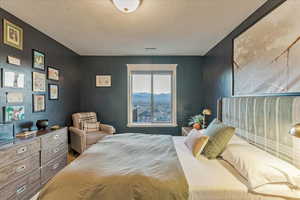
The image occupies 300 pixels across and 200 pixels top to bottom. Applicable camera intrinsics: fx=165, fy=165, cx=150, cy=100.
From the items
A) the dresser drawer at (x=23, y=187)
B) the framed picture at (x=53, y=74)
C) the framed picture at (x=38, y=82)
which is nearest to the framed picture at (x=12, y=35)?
the framed picture at (x=38, y=82)

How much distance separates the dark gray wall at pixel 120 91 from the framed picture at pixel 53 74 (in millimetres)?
1123

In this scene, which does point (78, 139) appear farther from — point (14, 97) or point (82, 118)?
point (14, 97)

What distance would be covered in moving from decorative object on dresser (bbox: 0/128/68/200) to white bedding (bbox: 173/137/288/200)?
1.90 m

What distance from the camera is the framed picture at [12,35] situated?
2227 millimetres

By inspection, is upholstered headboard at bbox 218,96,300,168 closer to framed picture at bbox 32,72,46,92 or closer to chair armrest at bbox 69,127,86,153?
chair armrest at bbox 69,127,86,153

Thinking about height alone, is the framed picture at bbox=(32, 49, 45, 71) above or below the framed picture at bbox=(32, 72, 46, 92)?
above

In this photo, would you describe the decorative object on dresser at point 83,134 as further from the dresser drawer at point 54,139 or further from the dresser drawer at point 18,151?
the dresser drawer at point 18,151

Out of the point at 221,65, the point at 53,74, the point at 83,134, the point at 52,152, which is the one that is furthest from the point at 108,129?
the point at 221,65

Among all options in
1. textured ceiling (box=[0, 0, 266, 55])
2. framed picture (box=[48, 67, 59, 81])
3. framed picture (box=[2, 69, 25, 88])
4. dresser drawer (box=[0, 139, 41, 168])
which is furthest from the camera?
framed picture (box=[48, 67, 59, 81])

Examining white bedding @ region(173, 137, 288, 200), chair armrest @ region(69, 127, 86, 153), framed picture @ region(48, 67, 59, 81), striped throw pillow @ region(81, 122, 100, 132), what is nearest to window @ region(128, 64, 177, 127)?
striped throw pillow @ region(81, 122, 100, 132)

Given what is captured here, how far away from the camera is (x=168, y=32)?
296 cm

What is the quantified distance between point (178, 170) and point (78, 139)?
2.83m

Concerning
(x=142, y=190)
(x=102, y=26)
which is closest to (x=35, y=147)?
(x=142, y=190)

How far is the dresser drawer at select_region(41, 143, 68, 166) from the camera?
2.43m
